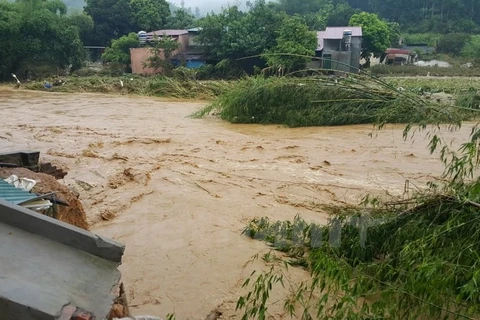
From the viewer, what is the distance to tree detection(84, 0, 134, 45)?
3300 cm

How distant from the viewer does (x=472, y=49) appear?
33656 millimetres

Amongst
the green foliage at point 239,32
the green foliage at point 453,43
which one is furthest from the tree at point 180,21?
the green foliage at point 453,43

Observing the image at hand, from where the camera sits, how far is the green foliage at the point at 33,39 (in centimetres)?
2588

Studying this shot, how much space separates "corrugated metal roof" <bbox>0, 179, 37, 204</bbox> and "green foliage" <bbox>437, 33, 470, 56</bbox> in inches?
1495

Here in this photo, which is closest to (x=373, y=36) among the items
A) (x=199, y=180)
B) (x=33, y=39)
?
(x=33, y=39)

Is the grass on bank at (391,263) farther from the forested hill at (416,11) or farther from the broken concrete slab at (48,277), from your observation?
the forested hill at (416,11)

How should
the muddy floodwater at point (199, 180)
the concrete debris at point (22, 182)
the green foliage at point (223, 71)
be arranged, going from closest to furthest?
the concrete debris at point (22, 182), the muddy floodwater at point (199, 180), the green foliage at point (223, 71)

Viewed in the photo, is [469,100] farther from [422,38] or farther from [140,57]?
[422,38]

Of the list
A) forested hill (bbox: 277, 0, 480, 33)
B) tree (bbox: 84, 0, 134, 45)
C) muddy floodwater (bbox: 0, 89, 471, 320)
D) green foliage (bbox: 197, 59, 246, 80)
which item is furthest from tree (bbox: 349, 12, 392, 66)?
muddy floodwater (bbox: 0, 89, 471, 320)

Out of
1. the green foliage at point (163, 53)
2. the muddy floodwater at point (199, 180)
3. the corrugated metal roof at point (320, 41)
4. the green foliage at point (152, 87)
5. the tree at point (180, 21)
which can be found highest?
the tree at point (180, 21)

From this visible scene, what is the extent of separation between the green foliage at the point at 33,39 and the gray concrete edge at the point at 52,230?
26.1 meters

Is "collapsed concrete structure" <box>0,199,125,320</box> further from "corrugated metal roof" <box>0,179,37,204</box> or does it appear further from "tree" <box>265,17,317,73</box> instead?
"tree" <box>265,17,317,73</box>

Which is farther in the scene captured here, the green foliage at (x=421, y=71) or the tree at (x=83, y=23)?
the tree at (x=83, y=23)

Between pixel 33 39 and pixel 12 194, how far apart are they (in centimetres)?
2587
